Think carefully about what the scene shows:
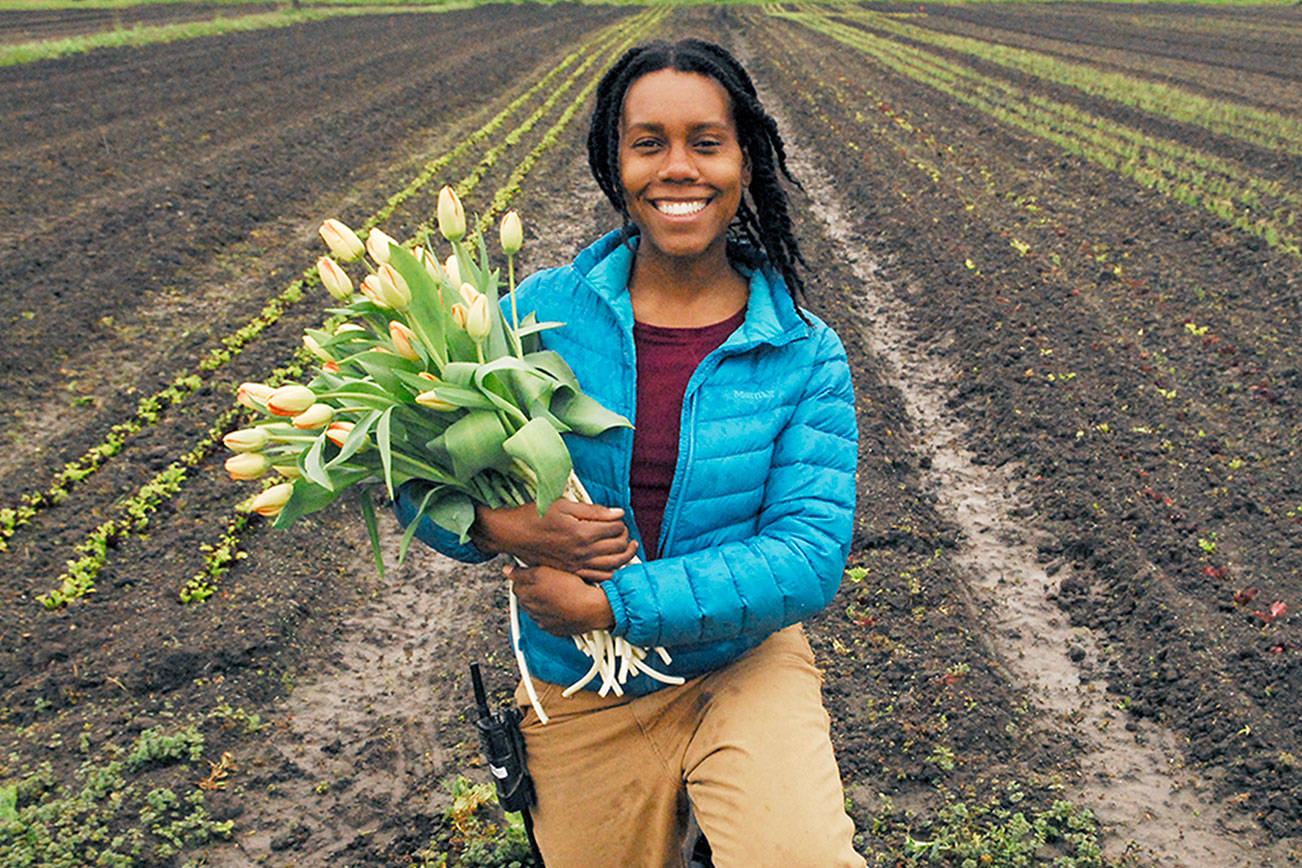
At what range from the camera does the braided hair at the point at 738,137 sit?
1.84 m

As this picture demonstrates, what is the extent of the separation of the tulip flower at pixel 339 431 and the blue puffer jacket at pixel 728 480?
22cm

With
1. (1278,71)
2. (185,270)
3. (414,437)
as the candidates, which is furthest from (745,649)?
(1278,71)

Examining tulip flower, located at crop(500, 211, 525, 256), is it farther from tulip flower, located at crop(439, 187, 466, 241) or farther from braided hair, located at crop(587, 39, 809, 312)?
braided hair, located at crop(587, 39, 809, 312)

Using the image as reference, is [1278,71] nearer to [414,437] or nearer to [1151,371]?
[1151,371]

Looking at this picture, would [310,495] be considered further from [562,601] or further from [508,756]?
[508,756]

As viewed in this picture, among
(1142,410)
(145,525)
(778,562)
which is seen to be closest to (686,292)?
(778,562)

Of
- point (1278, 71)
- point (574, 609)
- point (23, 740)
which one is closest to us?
point (574, 609)

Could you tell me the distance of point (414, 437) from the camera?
5.92 feet

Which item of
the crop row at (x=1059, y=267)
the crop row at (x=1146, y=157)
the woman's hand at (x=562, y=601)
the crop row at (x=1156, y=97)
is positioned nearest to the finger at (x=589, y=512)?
the woman's hand at (x=562, y=601)

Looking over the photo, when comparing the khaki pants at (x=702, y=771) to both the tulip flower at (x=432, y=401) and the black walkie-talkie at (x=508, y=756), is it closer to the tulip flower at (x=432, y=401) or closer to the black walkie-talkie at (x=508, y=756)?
the black walkie-talkie at (x=508, y=756)

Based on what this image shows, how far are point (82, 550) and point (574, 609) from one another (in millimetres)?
→ 3728

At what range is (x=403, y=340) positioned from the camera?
66.9 inches

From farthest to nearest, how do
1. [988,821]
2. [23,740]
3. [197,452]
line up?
1. [197,452]
2. [23,740]
3. [988,821]

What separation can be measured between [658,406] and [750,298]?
27cm
